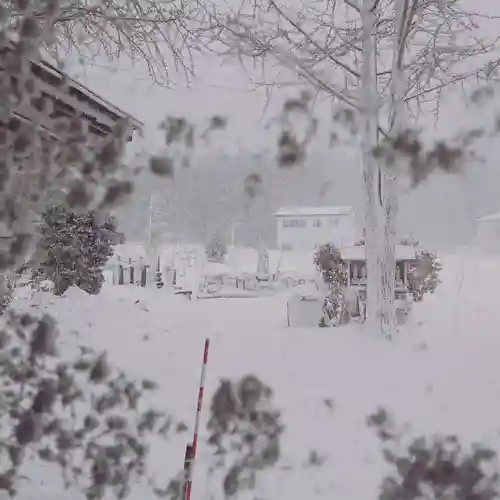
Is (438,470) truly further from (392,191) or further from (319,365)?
(392,191)

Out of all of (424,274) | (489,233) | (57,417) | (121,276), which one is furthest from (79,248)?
(489,233)

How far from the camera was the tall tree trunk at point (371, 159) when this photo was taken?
3.56ft

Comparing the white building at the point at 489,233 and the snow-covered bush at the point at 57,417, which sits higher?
the white building at the point at 489,233

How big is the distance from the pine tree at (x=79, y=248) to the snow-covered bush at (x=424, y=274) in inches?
25.1

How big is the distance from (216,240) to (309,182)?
22 cm

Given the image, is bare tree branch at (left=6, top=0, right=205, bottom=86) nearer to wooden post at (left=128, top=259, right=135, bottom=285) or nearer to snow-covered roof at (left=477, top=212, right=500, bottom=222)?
wooden post at (left=128, top=259, right=135, bottom=285)

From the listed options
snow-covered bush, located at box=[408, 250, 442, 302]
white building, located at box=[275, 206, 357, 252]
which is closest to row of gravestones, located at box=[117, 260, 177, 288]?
white building, located at box=[275, 206, 357, 252]

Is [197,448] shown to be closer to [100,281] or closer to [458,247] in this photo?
[100,281]

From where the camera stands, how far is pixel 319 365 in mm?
1189

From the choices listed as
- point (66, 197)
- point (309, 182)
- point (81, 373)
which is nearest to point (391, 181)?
point (309, 182)

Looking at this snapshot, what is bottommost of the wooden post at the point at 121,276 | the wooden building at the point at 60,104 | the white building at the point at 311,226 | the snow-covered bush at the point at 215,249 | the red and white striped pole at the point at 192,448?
the red and white striped pole at the point at 192,448

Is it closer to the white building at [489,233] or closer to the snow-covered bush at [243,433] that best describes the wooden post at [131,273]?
the snow-covered bush at [243,433]

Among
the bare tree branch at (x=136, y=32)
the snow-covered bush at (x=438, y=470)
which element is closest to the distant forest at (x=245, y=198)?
the bare tree branch at (x=136, y=32)

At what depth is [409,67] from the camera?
3.77ft
